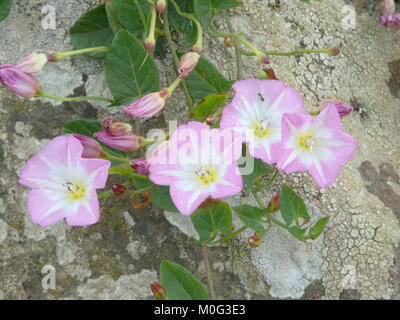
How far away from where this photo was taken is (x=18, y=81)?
1044 mm

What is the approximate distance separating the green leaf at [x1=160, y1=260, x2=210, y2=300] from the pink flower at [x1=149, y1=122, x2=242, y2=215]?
0.43ft

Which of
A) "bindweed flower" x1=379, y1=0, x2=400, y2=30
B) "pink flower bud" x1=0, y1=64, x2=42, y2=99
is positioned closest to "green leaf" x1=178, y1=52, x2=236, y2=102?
"pink flower bud" x1=0, y1=64, x2=42, y2=99

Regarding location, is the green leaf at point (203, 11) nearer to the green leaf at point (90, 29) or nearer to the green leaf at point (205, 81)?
the green leaf at point (205, 81)

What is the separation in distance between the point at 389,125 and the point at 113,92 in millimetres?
801

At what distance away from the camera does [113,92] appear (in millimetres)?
1140

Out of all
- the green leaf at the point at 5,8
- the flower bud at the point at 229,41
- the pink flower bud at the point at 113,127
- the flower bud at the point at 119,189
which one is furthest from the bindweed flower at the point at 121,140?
the green leaf at the point at 5,8

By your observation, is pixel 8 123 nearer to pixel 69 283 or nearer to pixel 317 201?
pixel 69 283

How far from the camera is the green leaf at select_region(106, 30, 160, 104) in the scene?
1.10 meters

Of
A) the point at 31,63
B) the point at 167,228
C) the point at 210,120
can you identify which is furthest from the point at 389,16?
the point at 31,63

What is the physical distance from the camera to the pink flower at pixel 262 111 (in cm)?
100

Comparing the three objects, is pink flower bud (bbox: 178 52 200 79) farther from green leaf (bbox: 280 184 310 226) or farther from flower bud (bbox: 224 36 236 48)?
green leaf (bbox: 280 184 310 226)

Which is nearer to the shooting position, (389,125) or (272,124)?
(272,124)

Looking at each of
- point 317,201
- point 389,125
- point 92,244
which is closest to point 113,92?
point 92,244

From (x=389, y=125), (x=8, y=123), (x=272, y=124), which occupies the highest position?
(x=272, y=124)
